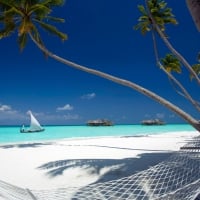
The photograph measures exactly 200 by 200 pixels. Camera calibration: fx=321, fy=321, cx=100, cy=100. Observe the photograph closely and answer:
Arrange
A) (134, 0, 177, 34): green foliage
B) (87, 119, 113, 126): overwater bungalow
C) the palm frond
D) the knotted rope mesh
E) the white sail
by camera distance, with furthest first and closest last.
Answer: (87, 119, 113, 126): overwater bungalow
the white sail
(134, 0, 177, 34): green foliage
the palm frond
the knotted rope mesh

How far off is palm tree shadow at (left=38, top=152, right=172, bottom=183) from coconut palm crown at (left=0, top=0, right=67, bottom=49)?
171 inches

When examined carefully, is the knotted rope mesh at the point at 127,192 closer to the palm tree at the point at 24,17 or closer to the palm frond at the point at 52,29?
the palm tree at the point at 24,17

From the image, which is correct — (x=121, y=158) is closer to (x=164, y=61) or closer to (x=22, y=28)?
(x=22, y=28)

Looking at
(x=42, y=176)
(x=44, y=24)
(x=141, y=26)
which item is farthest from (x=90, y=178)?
(x=141, y=26)

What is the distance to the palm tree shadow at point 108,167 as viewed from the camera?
6750mm

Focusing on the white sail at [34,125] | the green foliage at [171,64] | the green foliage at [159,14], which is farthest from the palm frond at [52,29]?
the white sail at [34,125]

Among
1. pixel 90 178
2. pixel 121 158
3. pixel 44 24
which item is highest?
pixel 44 24

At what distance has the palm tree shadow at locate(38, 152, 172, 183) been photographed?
22.1 feet

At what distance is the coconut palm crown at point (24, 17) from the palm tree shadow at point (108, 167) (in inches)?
171

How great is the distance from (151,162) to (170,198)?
14.6 feet

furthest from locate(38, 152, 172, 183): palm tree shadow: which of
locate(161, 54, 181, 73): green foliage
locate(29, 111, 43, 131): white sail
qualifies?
locate(29, 111, 43, 131): white sail

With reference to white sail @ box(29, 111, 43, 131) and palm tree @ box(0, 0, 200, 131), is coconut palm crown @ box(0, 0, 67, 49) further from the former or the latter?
white sail @ box(29, 111, 43, 131)

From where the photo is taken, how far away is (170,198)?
12.9 ft

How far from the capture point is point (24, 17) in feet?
34.6
